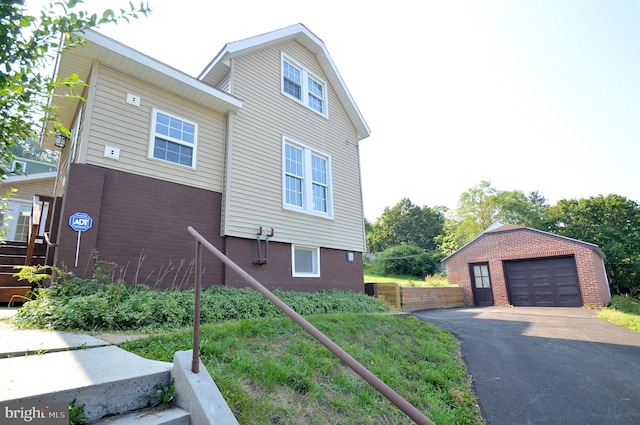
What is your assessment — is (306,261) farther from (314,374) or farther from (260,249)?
(314,374)

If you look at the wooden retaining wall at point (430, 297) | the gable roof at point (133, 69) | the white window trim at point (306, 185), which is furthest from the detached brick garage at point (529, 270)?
the gable roof at point (133, 69)

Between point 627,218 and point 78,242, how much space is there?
31.7m

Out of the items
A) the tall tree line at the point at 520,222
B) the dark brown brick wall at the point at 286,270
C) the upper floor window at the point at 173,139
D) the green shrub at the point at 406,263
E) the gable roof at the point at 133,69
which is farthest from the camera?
the green shrub at the point at 406,263

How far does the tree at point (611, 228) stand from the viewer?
20.3 meters

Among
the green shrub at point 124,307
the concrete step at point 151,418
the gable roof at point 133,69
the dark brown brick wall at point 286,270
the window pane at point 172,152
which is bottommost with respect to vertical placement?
the concrete step at point 151,418

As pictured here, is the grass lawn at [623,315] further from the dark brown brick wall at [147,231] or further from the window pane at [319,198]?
the dark brown brick wall at [147,231]

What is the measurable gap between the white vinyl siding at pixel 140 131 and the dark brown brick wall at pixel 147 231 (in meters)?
0.22

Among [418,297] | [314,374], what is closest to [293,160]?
[314,374]

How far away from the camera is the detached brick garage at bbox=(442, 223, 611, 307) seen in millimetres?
13555

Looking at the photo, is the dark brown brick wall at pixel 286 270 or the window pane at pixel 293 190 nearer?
the dark brown brick wall at pixel 286 270

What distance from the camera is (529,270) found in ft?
48.6

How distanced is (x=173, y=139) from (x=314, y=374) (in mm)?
5626

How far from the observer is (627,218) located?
74.6ft

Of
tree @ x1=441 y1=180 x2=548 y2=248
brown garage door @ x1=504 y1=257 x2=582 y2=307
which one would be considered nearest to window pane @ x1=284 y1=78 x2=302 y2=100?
brown garage door @ x1=504 y1=257 x2=582 y2=307
